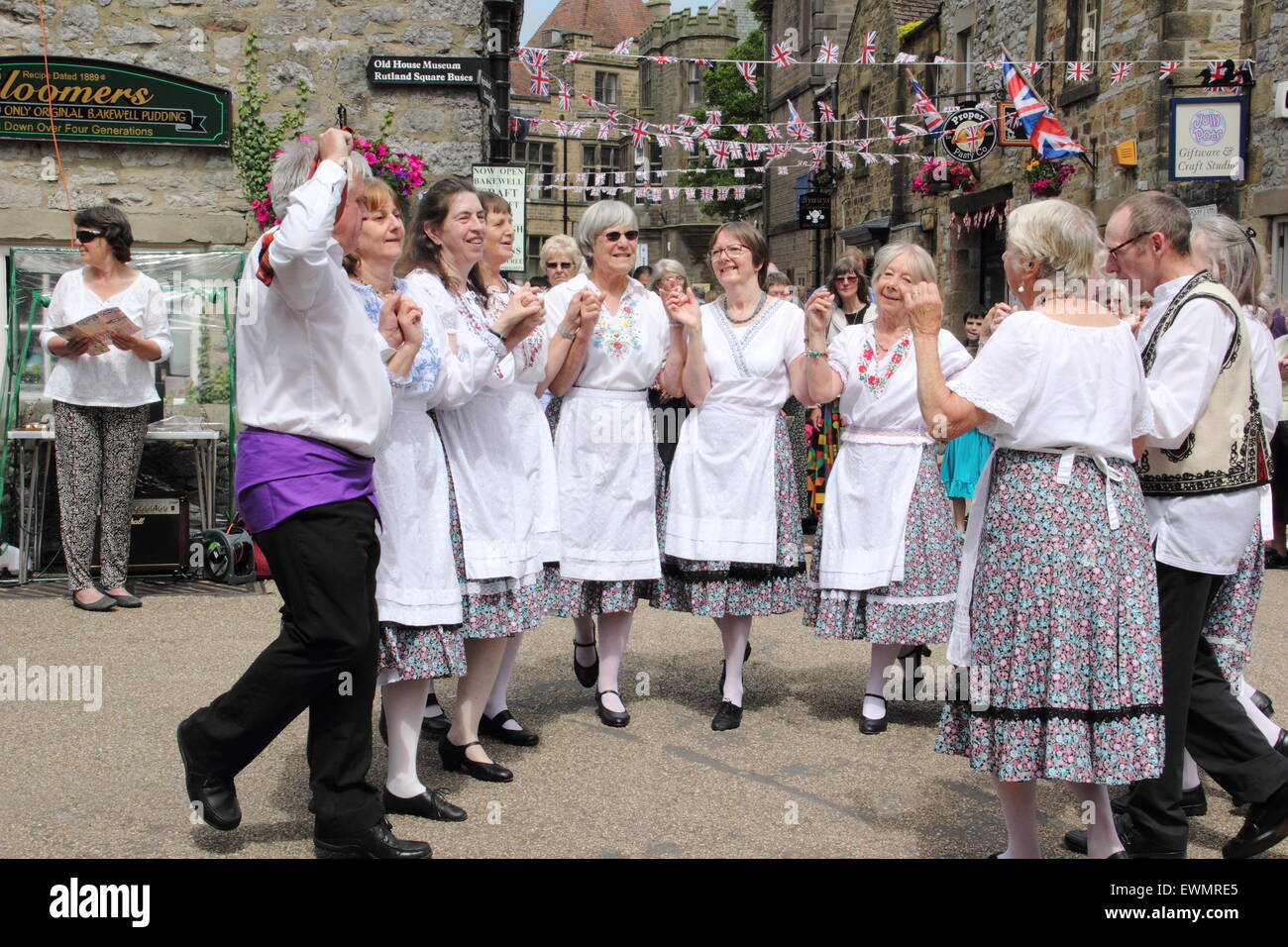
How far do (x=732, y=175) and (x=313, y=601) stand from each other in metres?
42.4

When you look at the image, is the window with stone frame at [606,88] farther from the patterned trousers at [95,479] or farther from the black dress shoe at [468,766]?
the black dress shoe at [468,766]

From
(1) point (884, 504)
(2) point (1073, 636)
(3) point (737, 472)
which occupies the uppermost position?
(3) point (737, 472)

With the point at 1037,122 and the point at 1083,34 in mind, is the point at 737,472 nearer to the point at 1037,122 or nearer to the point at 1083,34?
the point at 1037,122

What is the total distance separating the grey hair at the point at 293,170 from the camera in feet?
10.8

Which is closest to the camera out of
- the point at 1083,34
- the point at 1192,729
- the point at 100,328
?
the point at 1192,729

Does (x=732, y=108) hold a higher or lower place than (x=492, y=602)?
higher

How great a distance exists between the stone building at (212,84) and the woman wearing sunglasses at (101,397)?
1296mm

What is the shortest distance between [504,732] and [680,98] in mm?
52996

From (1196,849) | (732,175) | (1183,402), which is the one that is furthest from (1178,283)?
(732,175)

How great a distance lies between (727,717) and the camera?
4.94m

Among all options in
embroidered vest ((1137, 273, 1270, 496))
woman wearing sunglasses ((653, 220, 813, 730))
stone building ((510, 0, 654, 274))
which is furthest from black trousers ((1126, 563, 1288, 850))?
stone building ((510, 0, 654, 274))

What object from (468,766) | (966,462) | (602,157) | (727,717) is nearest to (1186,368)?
(727,717)

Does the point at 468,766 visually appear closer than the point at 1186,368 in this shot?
No

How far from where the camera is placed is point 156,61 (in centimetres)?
868
